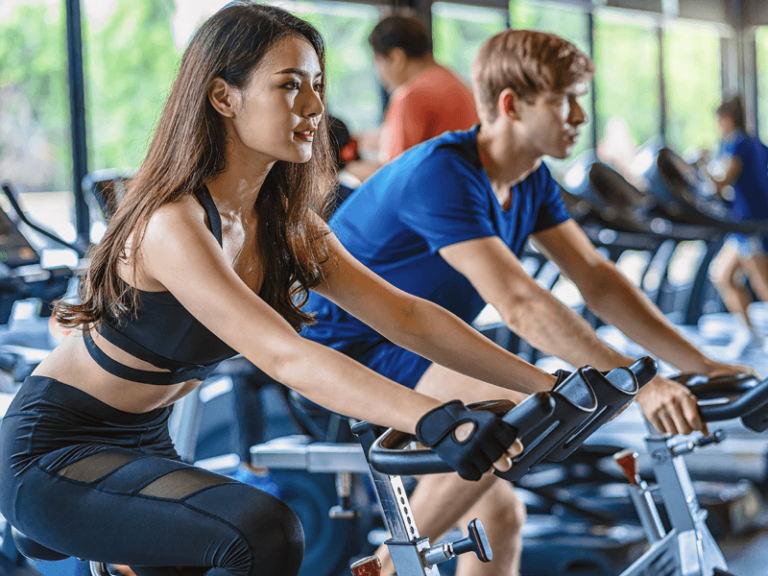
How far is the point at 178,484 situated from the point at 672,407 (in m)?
0.75

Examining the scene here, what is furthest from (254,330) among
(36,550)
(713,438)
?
(713,438)

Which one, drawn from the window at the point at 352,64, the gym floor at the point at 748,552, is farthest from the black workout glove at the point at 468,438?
the window at the point at 352,64

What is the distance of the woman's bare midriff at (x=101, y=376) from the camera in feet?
4.08

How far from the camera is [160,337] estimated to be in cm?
122

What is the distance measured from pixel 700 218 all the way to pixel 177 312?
14.5ft

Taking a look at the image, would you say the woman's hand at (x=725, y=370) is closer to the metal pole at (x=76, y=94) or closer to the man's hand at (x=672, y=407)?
the man's hand at (x=672, y=407)

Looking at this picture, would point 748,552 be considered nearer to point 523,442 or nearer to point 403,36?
point 403,36

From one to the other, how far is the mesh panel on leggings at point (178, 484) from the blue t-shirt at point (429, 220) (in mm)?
676

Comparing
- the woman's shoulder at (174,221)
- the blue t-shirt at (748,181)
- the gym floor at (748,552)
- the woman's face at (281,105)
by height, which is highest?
the woman's face at (281,105)

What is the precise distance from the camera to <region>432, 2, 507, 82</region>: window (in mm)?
6352

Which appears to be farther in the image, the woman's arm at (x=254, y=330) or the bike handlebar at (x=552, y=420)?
the woman's arm at (x=254, y=330)

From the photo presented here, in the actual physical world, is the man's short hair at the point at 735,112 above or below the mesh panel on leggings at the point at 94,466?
above

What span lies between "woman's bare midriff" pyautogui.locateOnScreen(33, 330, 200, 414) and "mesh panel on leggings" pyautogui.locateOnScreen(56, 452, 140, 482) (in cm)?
10

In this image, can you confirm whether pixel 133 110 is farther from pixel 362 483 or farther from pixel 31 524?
pixel 31 524
